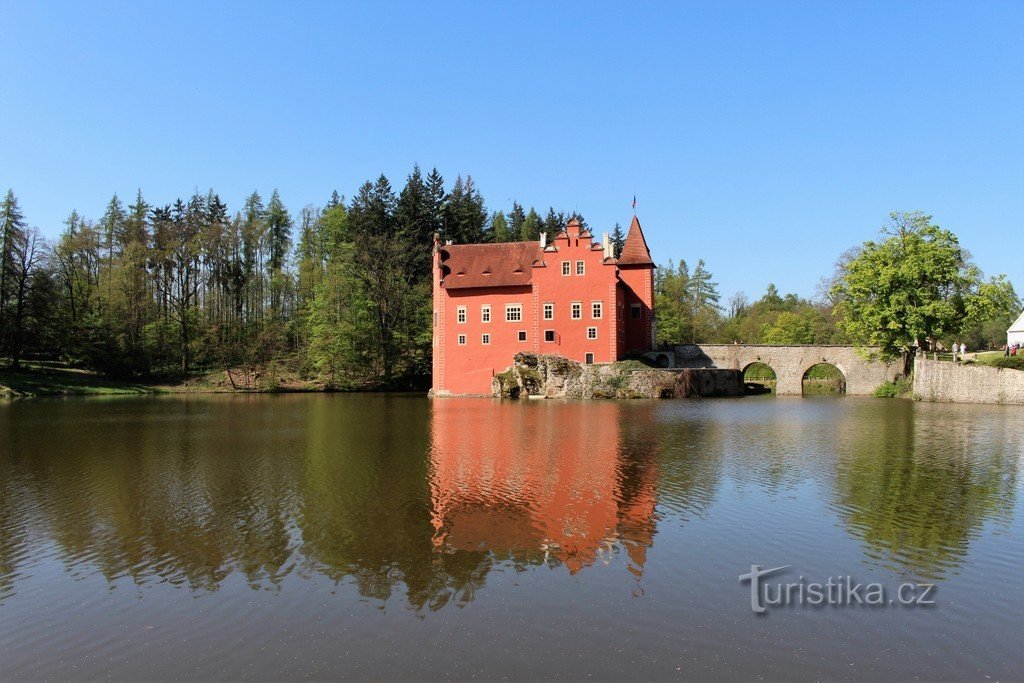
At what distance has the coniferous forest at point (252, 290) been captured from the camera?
5609 centimetres

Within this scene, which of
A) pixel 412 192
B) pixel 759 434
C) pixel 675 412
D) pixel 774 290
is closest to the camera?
pixel 759 434

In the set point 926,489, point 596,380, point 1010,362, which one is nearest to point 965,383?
point 1010,362

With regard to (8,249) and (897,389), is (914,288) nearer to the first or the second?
(897,389)

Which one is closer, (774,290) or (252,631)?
(252,631)

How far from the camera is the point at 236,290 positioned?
219ft

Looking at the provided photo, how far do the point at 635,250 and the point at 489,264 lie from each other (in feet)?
35.9

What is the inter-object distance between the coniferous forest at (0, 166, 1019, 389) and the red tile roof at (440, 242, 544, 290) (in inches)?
297

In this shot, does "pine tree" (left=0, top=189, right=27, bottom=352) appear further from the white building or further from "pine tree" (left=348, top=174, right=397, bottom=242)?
the white building

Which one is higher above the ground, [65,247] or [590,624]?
[65,247]

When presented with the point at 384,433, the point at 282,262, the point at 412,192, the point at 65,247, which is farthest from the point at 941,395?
the point at 65,247

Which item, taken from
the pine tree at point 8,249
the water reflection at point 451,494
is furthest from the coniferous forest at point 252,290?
the water reflection at point 451,494

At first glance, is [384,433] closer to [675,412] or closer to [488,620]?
[675,412]

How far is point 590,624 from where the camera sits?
7.70 m

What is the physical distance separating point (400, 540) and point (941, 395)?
36612 millimetres
